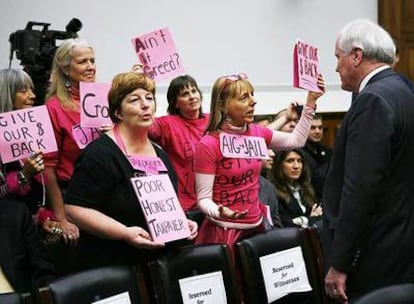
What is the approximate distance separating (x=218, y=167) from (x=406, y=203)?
995mm

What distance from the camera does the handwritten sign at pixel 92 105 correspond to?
10.5 feet

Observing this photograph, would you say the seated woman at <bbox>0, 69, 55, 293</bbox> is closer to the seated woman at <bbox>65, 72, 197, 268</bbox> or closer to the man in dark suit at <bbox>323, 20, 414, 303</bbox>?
the seated woman at <bbox>65, 72, 197, 268</bbox>

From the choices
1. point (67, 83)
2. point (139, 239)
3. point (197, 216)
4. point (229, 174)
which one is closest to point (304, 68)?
point (229, 174)

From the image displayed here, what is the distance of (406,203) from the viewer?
2.46 metres

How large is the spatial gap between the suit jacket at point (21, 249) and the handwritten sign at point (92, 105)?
0.45 m

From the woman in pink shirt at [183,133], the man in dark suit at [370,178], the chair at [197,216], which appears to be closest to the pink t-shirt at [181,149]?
the woman in pink shirt at [183,133]

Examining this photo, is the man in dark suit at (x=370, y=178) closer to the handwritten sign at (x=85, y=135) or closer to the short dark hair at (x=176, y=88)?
the handwritten sign at (x=85, y=135)

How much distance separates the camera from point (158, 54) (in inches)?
148

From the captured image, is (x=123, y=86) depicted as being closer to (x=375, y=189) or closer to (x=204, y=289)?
(x=204, y=289)

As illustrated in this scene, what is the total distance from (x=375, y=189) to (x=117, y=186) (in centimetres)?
87

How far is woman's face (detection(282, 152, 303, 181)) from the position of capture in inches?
176

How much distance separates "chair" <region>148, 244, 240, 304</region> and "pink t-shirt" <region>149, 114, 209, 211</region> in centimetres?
96

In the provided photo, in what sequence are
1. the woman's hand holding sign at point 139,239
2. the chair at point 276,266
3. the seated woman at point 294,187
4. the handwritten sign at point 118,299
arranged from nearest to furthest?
the handwritten sign at point 118,299 < the woman's hand holding sign at point 139,239 < the chair at point 276,266 < the seated woman at point 294,187

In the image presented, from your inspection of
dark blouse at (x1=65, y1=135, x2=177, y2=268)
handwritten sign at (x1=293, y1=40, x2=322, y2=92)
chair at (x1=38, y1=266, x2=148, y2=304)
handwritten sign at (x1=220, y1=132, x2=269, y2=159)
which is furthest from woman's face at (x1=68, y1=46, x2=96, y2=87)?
chair at (x1=38, y1=266, x2=148, y2=304)
